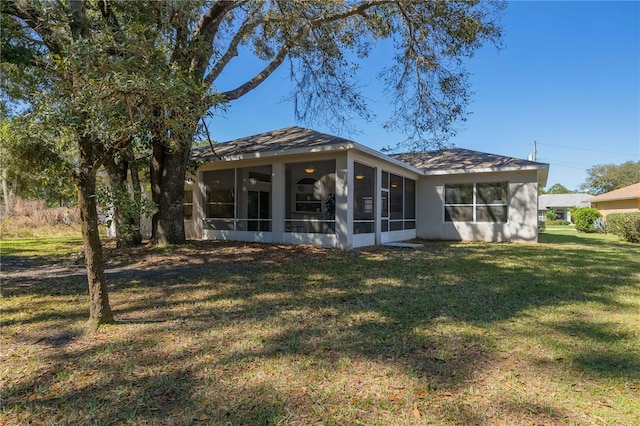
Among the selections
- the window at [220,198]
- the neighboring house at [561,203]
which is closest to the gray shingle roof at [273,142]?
the window at [220,198]

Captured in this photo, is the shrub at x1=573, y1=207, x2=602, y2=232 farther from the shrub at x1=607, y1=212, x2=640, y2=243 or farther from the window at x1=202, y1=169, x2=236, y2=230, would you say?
the window at x1=202, y1=169, x2=236, y2=230

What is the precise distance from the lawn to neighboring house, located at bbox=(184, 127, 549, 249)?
178 inches

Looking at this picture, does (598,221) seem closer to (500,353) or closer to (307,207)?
(307,207)

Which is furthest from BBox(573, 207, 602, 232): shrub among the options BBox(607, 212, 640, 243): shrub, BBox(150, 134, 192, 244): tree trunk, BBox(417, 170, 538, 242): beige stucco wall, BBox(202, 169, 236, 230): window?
BBox(150, 134, 192, 244): tree trunk

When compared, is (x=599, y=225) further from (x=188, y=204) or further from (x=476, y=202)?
(x=188, y=204)

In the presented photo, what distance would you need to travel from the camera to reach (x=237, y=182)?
1305cm

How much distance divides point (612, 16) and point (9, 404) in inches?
651

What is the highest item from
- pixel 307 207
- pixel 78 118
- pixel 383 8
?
pixel 383 8

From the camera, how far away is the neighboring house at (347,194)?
36.4 ft

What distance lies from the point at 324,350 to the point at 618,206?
98.9 ft

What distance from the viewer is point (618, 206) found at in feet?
81.1

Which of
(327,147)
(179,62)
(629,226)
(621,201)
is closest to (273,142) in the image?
(327,147)

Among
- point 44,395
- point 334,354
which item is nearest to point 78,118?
point 44,395

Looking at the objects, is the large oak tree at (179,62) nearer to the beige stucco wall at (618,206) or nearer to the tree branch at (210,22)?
the tree branch at (210,22)
